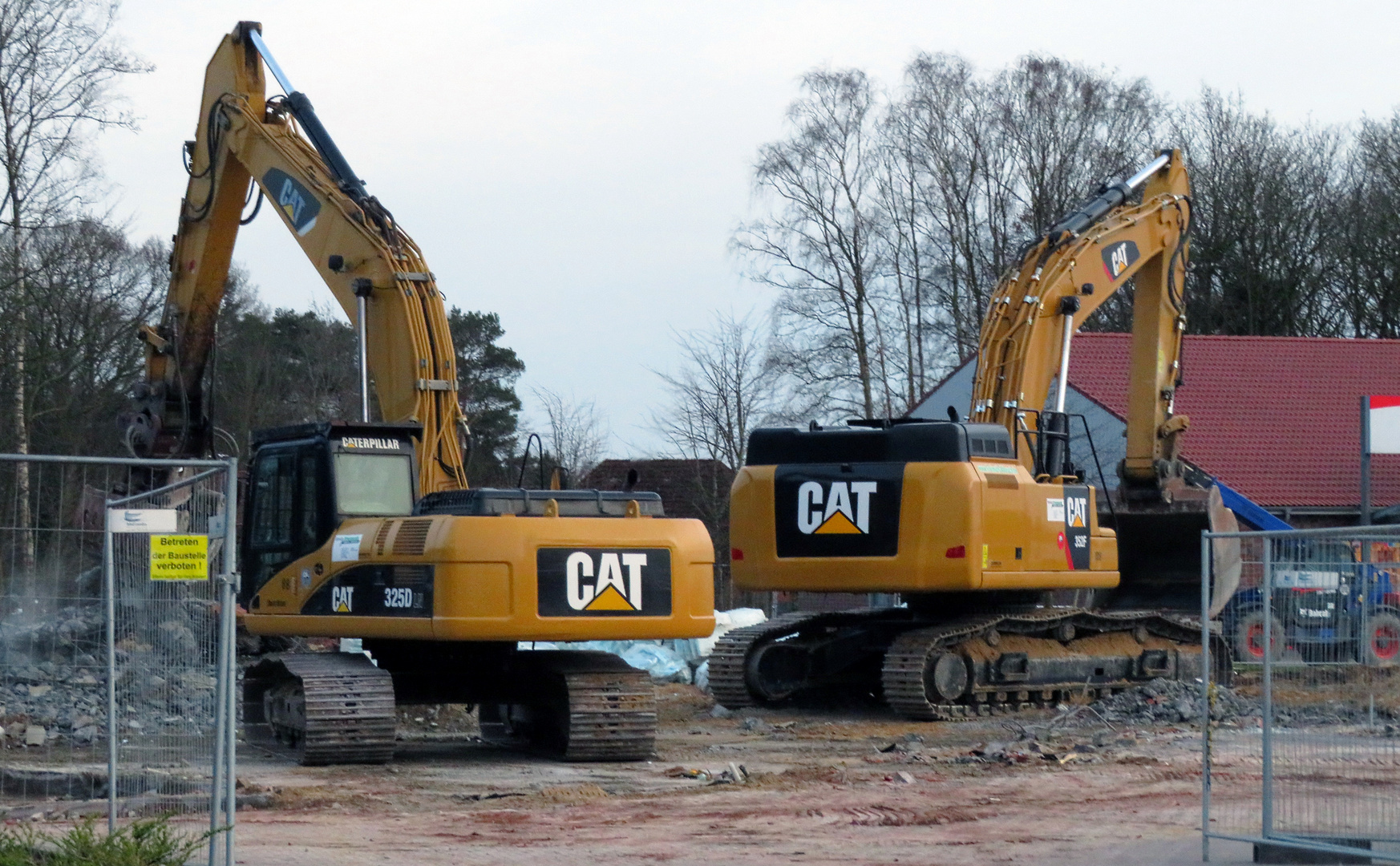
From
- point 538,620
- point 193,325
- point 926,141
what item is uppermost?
point 926,141

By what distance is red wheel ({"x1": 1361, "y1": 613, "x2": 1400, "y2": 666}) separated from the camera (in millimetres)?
7797

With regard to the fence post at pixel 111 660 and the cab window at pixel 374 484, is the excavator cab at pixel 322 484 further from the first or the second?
the fence post at pixel 111 660

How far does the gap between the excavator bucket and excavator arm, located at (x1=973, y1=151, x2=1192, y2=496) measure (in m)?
0.46

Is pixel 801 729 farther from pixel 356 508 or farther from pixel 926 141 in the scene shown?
pixel 926 141

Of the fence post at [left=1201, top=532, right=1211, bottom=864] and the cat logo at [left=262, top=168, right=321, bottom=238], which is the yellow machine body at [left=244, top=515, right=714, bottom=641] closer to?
the cat logo at [left=262, top=168, right=321, bottom=238]

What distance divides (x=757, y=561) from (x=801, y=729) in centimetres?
189

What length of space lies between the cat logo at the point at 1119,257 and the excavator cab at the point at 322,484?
837 centimetres

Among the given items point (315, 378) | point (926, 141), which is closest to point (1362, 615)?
point (926, 141)

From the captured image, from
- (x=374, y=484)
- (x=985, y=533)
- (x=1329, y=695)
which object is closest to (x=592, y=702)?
(x=374, y=484)

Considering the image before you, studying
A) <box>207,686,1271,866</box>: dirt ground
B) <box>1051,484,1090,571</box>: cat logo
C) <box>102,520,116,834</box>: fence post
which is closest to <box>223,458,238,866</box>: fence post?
<box>102,520,116,834</box>: fence post

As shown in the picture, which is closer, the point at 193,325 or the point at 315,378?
the point at 193,325

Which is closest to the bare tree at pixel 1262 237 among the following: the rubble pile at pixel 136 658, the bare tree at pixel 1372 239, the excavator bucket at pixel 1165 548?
the bare tree at pixel 1372 239

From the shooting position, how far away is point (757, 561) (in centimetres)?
1698

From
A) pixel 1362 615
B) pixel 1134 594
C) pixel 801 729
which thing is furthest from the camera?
pixel 1134 594
